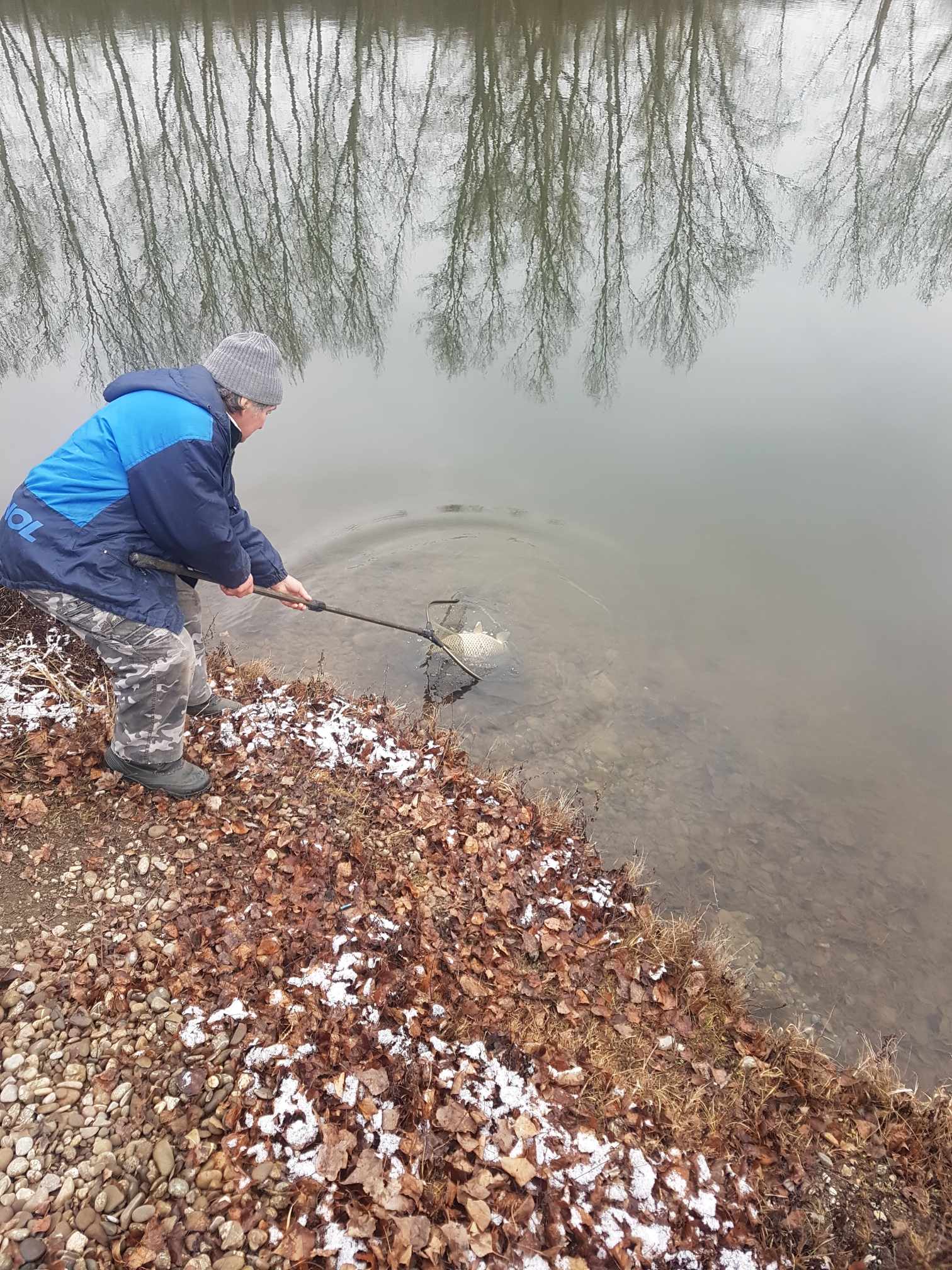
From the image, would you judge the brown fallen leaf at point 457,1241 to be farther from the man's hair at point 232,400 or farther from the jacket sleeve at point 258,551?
the man's hair at point 232,400

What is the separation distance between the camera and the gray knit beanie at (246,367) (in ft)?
12.5

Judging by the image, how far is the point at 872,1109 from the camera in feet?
12.7

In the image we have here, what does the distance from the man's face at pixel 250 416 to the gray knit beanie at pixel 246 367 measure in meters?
0.04

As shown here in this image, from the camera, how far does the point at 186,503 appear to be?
3.64 meters

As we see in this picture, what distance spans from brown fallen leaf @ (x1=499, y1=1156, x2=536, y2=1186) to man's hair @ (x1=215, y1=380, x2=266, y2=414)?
380 centimetres

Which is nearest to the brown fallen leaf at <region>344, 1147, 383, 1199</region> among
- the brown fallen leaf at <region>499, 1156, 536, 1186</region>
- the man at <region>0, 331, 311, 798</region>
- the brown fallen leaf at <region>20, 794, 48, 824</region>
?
the brown fallen leaf at <region>499, 1156, 536, 1186</region>

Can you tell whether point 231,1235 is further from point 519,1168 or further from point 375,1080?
point 519,1168

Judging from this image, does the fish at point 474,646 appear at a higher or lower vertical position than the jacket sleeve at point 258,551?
lower

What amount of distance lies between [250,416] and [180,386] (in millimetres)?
394

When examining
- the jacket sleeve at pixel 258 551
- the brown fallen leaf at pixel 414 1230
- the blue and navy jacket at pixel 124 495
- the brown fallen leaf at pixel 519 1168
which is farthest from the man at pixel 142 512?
the brown fallen leaf at pixel 519 1168

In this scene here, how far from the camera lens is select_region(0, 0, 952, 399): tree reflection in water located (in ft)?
41.9

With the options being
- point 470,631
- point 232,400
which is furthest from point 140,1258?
point 470,631

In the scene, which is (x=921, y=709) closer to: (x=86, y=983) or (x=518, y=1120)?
(x=518, y=1120)

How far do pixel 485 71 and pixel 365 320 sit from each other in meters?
12.6
